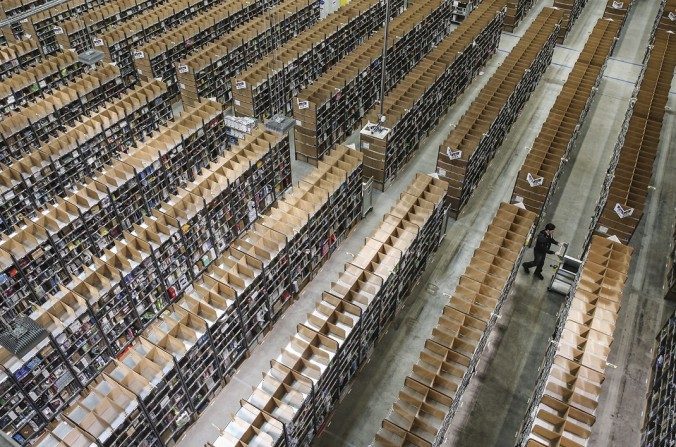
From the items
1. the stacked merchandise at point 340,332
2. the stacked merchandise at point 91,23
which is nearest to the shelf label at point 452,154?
the stacked merchandise at point 340,332

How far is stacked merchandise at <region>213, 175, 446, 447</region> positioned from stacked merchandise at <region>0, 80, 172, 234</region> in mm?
5946

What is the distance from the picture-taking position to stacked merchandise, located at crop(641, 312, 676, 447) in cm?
688

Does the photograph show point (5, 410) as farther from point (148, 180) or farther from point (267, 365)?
point (148, 180)

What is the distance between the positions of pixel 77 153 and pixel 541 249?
9843 mm

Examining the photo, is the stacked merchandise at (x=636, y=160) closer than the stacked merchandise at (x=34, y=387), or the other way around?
the stacked merchandise at (x=34, y=387)

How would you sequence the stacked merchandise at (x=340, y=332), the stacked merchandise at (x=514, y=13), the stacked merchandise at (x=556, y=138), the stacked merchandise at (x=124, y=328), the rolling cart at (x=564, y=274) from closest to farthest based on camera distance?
the stacked merchandise at (x=340, y=332) < the stacked merchandise at (x=124, y=328) < the rolling cart at (x=564, y=274) < the stacked merchandise at (x=556, y=138) < the stacked merchandise at (x=514, y=13)

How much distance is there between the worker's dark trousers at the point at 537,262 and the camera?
9.64 m

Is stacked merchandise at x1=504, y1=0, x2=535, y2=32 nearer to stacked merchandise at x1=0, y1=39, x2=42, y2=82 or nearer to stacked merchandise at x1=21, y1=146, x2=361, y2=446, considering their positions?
stacked merchandise at x1=21, y1=146, x2=361, y2=446

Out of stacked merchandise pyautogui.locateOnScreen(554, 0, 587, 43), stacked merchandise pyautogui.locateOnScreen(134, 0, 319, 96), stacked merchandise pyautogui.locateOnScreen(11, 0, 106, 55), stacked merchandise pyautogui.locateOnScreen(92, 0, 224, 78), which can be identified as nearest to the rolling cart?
stacked merchandise pyautogui.locateOnScreen(134, 0, 319, 96)

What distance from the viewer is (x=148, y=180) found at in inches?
423

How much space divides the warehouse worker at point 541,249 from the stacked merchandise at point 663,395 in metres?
2.20

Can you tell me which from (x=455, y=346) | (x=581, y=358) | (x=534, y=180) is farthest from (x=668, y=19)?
(x=455, y=346)

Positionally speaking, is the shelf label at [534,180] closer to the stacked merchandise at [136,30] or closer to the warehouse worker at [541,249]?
the warehouse worker at [541,249]

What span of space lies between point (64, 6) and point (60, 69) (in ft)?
15.0
